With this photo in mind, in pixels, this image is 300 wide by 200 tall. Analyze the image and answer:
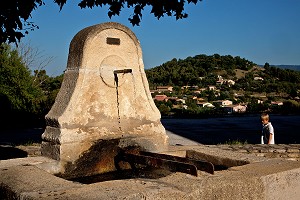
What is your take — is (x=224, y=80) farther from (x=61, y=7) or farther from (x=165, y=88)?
(x=61, y=7)

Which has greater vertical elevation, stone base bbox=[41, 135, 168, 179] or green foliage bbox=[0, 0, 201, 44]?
green foliage bbox=[0, 0, 201, 44]

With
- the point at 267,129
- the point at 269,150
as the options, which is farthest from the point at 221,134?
the point at 269,150

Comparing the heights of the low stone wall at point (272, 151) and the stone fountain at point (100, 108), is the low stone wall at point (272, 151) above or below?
below

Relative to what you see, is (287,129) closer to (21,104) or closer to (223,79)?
(21,104)

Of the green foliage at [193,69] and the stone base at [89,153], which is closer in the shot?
the stone base at [89,153]

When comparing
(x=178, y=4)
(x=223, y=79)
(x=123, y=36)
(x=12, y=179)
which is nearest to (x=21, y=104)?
(x=178, y=4)

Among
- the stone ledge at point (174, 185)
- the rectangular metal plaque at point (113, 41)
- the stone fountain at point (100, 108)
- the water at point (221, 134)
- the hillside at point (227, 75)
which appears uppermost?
the hillside at point (227, 75)

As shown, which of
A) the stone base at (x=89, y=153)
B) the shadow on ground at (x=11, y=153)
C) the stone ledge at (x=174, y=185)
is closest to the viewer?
the stone ledge at (x=174, y=185)

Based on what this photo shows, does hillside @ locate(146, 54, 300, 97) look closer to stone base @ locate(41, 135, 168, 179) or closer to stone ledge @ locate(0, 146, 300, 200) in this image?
stone base @ locate(41, 135, 168, 179)


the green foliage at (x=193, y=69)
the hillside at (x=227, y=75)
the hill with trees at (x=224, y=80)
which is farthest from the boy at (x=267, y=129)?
the green foliage at (x=193, y=69)

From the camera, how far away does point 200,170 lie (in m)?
3.11

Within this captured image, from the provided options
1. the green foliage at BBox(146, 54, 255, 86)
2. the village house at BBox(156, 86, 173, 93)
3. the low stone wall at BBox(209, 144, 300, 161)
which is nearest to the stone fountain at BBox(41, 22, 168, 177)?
the low stone wall at BBox(209, 144, 300, 161)

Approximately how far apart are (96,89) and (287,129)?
11.6m

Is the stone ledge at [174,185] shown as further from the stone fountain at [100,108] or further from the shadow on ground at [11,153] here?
the shadow on ground at [11,153]
